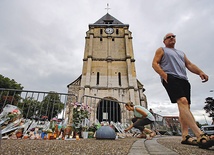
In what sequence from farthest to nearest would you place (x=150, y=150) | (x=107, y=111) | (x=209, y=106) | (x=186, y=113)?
(x=209, y=106)
(x=107, y=111)
(x=186, y=113)
(x=150, y=150)

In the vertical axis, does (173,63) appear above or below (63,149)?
above

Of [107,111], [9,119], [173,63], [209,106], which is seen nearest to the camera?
[173,63]

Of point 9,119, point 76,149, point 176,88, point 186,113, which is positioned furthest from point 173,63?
point 9,119

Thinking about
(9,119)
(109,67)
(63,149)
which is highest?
(109,67)

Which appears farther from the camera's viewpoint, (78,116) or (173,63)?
(78,116)

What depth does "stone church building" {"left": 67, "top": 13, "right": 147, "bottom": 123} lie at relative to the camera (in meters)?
16.2

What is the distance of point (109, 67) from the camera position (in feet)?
58.7

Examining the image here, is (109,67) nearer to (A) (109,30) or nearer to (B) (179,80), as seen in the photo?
(A) (109,30)

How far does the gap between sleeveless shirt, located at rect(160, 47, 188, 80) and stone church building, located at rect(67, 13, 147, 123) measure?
1317cm

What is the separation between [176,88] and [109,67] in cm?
1576

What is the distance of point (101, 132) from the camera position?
365cm

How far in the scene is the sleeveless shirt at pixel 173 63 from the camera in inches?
94.2

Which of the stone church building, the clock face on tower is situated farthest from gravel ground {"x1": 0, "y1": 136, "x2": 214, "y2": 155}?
the clock face on tower

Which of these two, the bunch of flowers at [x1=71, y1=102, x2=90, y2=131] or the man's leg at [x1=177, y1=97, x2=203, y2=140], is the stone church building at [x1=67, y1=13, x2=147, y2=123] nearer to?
the bunch of flowers at [x1=71, y1=102, x2=90, y2=131]
